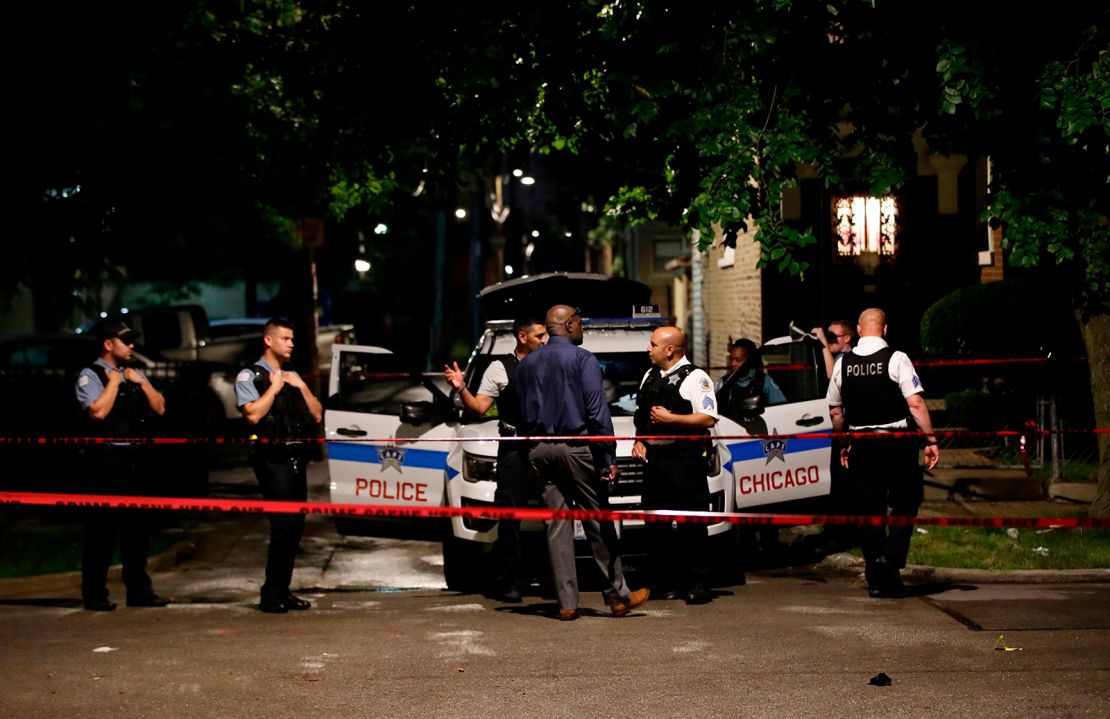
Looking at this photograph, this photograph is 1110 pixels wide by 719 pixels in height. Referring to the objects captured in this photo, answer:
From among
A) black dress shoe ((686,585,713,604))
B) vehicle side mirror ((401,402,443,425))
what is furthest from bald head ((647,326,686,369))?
vehicle side mirror ((401,402,443,425))

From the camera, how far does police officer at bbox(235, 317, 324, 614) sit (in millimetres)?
9070

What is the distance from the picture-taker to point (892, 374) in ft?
29.9

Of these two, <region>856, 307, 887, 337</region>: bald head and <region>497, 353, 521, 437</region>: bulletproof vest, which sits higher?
<region>856, 307, 887, 337</region>: bald head

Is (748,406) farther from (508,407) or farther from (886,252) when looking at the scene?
(886,252)

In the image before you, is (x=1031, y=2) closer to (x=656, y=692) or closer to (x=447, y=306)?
(x=656, y=692)

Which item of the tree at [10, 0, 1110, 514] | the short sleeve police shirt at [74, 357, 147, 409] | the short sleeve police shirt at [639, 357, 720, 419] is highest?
the tree at [10, 0, 1110, 514]

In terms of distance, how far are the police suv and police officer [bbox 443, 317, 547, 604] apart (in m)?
0.27

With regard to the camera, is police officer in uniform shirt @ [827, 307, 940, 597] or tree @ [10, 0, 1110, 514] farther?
tree @ [10, 0, 1110, 514]

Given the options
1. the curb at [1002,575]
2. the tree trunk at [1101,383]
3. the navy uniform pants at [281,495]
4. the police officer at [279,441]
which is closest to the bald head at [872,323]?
the curb at [1002,575]

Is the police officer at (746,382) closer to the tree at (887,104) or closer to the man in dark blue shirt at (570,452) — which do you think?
the tree at (887,104)

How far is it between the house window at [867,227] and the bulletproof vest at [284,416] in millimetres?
11693

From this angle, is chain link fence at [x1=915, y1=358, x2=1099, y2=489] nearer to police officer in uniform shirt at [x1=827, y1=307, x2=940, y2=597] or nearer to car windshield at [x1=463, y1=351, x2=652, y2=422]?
car windshield at [x1=463, y1=351, x2=652, y2=422]

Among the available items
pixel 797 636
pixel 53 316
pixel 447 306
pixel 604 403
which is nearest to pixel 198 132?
pixel 604 403

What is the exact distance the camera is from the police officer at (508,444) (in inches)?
355
